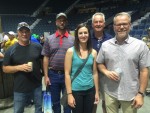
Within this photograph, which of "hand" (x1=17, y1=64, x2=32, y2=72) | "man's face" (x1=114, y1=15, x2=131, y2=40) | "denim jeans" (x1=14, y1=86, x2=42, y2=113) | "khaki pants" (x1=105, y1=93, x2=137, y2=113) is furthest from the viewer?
"denim jeans" (x1=14, y1=86, x2=42, y2=113)

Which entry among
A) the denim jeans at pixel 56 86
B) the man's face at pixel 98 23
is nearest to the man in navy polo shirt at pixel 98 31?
the man's face at pixel 98 23

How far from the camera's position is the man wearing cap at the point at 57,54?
3.19 meters

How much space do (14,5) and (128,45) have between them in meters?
20.2

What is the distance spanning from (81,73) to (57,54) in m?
0.56

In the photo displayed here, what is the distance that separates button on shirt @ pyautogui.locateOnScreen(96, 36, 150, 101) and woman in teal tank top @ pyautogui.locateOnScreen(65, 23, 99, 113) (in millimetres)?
264

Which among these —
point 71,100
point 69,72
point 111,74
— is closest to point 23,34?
point 69,72

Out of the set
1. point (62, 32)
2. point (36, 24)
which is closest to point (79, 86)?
point (62, 32)

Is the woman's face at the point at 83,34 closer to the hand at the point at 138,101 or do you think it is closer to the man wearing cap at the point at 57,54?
the man wearing cap at the point at 57,54

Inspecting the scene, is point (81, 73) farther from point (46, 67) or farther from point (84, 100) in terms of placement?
point (46, 67)

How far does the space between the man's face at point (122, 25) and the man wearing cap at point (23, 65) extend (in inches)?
44.9

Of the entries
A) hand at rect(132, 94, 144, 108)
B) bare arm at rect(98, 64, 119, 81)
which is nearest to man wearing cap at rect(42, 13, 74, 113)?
bare arm at rect(98, 64, 119, 81)

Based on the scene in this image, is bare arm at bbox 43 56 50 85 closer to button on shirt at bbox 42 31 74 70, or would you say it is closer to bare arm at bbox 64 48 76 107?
button on shirt at bbox 42 31 74 70

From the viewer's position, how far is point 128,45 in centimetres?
245

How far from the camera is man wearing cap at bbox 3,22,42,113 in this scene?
2.92m
